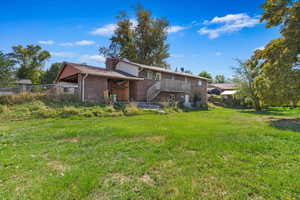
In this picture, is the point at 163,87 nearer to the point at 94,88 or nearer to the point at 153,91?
the point at 153,91

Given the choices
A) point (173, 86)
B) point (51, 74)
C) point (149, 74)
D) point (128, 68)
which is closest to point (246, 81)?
point (173, 86)

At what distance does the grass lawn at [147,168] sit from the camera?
102 inches

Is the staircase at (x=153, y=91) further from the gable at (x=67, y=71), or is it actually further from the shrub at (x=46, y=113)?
the shrub at (x=46, y=113)

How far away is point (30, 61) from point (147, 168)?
156ft

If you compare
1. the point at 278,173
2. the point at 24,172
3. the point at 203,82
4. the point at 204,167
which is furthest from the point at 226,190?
the point at 203,82

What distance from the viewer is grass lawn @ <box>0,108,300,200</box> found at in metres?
2.60

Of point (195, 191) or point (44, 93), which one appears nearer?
point (195, 191)

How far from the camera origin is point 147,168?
3494mm

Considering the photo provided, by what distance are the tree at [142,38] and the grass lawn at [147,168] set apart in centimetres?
2792

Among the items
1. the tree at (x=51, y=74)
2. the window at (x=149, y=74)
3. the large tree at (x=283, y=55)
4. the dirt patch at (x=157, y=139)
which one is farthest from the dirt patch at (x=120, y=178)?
the tree at (x=51, y=74)

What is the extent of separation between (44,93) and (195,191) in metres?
15.4

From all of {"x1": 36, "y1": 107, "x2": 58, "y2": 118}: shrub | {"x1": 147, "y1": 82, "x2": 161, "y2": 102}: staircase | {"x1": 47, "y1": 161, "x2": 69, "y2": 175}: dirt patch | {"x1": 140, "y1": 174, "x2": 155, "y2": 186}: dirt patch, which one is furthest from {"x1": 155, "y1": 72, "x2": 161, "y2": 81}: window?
{"x1": 140, "y1": 174, "x2": 155, "y2": 186}: dirt patch

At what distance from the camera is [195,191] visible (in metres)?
2.63

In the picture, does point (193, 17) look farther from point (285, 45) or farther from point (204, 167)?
point (204, 167)
